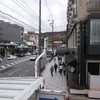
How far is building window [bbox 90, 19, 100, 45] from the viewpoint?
24859mm

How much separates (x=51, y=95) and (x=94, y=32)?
18.7 meters

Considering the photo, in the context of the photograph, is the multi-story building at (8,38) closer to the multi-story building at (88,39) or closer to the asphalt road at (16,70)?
the asphalt road at (16,70)

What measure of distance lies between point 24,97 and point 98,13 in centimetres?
2141

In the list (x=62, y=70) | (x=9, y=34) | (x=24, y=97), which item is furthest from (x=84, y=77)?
(x=9, y=34)

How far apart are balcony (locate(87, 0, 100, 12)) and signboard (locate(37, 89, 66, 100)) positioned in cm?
2047

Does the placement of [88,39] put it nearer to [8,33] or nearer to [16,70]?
[16,70]

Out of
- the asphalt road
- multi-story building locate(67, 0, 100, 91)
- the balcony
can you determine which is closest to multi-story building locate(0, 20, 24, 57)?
the asphalt road

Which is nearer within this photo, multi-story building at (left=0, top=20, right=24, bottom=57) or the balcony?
the balcony

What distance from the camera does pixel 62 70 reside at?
3925 centimetres

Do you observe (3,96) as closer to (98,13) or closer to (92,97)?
(92,97)

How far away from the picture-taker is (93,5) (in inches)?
1042

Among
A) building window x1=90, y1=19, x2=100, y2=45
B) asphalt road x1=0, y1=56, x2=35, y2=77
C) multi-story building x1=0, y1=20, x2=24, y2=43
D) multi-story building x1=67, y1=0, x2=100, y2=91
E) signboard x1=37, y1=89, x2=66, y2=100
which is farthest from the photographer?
multi-story building x1=0, y1=20, x2=24, y2=43

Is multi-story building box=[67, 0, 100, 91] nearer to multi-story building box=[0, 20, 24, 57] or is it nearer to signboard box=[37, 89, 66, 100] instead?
signboard box=[37, 89, 66, 100]

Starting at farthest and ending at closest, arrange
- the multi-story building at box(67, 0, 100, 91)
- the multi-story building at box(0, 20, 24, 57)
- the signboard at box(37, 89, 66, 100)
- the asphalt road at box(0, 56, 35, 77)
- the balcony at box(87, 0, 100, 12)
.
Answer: the multi-story building at box(0, 20, 24, 57)
the asphalt road at box(0, 56, 35, 77)
the balcony at box(87, 0, 100, 12)
the multi-story building at box(67, 0, 100, 91)
the signboard at box(37, 89, 66, 100)
